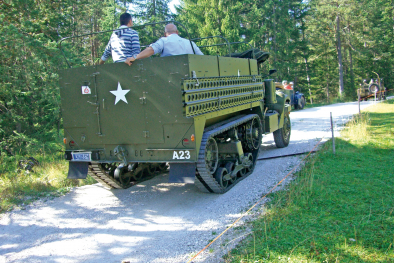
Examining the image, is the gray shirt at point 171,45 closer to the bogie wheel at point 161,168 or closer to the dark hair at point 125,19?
the dark hair at point 125,19

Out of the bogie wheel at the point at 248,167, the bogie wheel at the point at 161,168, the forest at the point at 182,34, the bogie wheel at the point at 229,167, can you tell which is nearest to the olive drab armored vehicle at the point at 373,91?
the forest at the point at 182,34

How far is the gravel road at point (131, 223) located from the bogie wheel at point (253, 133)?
0.64 meters

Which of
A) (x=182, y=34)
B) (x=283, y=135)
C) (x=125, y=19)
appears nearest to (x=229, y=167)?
(x=125, y=19)

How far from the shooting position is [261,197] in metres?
5.89

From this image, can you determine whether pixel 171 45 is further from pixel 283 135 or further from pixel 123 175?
pixel 283 135

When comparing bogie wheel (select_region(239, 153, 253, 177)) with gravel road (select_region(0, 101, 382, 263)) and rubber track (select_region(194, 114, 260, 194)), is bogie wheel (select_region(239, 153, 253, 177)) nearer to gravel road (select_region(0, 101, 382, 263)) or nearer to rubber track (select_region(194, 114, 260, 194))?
gravel road (select_region(0, 101, 382, 263))

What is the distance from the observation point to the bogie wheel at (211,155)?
5853 millimetres

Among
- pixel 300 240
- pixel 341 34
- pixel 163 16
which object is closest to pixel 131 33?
pixel 300 240

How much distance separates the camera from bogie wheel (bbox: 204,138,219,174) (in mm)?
5853

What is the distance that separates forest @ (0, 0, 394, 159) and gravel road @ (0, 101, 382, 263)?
307 centimetres

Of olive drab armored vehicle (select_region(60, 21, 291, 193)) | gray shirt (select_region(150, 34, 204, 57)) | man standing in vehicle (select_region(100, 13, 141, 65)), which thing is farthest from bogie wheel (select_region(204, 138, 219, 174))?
man standing in vehicle (select_region(100, 13, 141, 65))

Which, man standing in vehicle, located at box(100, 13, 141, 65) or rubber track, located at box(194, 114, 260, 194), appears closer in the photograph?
rubber track, located at box(194, 114, 260, 194)

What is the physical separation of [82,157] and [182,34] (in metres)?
21.8

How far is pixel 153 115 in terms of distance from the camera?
5441mm
